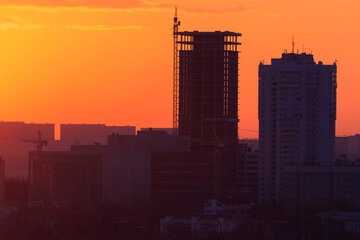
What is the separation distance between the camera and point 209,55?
128 m

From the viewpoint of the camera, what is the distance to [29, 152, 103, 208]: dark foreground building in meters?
111

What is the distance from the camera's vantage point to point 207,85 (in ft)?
421

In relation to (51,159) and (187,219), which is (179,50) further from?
(187,219)

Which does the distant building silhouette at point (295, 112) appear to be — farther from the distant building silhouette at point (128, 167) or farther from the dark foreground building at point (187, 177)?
the distant building silhouette at point (128, 167)

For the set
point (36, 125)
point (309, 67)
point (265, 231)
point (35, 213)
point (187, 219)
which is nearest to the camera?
point (265, 231)

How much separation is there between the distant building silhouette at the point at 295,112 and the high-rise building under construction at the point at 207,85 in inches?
313

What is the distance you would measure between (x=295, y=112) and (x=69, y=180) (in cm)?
1858

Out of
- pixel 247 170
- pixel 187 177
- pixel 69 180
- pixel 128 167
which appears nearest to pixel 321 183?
pixel 187 177

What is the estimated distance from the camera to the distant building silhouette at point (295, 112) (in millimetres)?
117125

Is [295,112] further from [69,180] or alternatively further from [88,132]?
[88,132]

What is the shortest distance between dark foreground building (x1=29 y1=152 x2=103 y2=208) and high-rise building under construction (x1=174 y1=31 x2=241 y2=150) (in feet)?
55.2

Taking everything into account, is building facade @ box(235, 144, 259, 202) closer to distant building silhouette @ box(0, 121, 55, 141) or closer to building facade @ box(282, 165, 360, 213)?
building facade @ box(282, 165, 360, 213)

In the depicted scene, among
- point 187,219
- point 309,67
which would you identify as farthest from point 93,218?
point 309,67

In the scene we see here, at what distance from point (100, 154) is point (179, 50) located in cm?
1937
